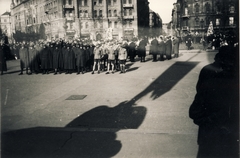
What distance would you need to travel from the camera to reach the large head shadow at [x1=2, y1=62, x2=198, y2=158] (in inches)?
184

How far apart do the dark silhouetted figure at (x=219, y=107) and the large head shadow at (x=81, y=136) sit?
69.0 inches

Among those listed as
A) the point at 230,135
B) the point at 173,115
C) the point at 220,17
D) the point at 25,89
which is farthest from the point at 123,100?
the point at 220,17

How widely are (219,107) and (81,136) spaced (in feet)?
10.1

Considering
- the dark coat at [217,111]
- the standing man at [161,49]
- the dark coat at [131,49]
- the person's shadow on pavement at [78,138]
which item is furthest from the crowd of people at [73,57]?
the dark coat at [217,111]

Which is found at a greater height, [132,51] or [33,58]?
[132,51]

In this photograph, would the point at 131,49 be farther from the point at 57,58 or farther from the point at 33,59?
the point at 33,59

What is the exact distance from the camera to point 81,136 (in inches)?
213

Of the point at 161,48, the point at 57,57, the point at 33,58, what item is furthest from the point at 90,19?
the point at 57,57

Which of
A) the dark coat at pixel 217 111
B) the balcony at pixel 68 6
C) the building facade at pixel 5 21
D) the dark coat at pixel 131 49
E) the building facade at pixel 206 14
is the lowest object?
the dark coat at pixel 217 111

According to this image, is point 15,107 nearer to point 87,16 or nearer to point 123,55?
point 123,55

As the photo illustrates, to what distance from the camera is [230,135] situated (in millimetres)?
3275

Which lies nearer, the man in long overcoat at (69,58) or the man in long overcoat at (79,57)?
the man in long overcoat at (79,57)

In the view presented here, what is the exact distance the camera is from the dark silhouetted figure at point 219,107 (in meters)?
3.14

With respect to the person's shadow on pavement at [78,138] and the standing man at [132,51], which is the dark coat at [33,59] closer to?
the standing man at [132,51]
